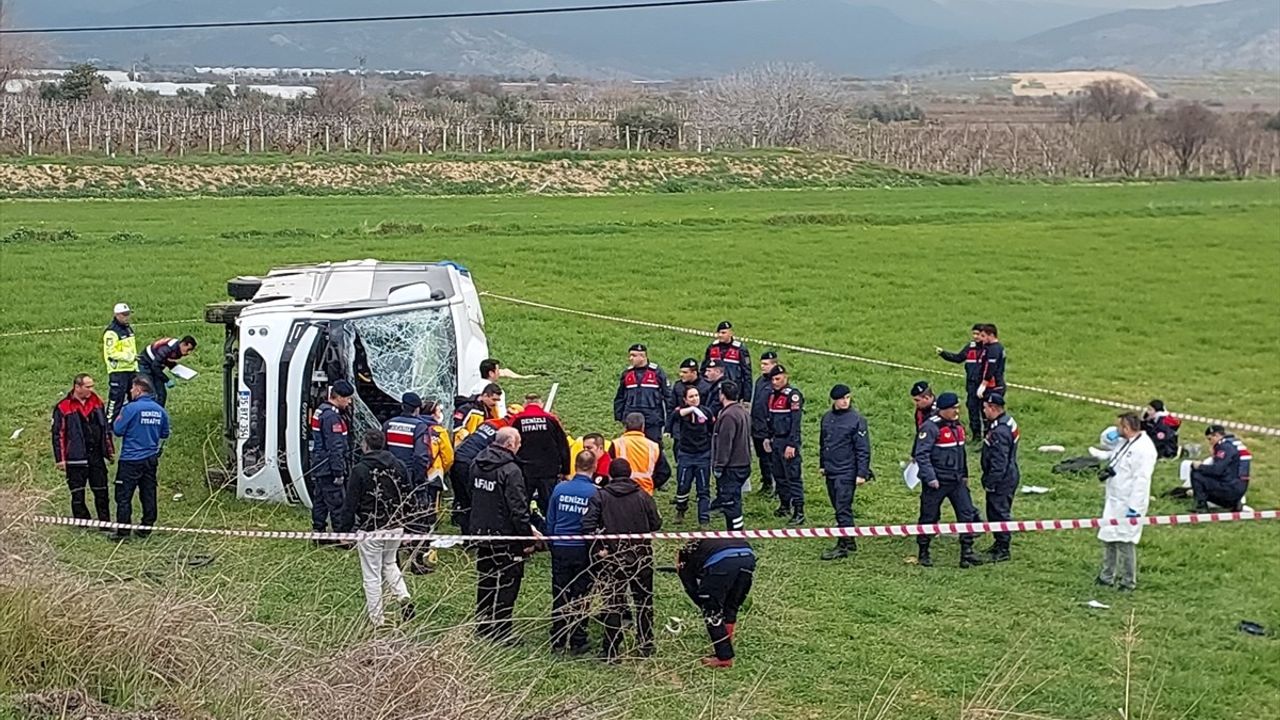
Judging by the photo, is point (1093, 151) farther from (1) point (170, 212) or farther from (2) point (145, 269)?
(2) point (145, 269)

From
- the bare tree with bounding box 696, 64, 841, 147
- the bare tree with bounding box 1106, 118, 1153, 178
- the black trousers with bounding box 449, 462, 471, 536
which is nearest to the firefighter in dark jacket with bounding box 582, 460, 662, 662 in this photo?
the black trousers with bounding box 449, 462, 471, 536

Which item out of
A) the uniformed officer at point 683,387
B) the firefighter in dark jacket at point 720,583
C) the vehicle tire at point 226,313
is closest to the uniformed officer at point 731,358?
the uniformed officer at point 683,387

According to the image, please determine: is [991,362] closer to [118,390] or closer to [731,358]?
[731,358]

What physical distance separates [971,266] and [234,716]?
27678mm

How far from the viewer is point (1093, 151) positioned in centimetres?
8400

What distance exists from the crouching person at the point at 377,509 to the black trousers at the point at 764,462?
492 centimetres

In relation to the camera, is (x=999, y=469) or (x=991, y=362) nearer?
(x=999, y=469)

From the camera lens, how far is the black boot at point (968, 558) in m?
12.5

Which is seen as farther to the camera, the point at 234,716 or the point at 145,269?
the point at 145,269

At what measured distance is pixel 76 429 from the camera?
12742mm

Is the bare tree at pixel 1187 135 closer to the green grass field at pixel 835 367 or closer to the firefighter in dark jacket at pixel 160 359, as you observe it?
the green grass field at pixel 835 367

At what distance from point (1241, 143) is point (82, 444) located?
86.0 meters

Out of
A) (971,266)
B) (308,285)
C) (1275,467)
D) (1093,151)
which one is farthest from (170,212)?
(1093,151)

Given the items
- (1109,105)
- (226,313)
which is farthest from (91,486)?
(1109,105)
